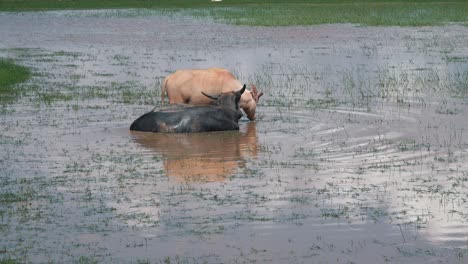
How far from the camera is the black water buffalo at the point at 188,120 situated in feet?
49.1

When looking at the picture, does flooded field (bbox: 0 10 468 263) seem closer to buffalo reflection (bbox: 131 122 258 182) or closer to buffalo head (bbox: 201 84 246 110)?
buffalo reflection (bbox: 131 122 258 182)

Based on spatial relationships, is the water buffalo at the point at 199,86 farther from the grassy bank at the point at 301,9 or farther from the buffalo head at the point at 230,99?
the grassy bank at the point at 301,9

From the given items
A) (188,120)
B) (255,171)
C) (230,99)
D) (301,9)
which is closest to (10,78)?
(230,99)

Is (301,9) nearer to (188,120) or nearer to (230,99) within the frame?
(230,99)

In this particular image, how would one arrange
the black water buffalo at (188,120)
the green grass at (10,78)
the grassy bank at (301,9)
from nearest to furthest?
1. the black water buffalo at (188,120)
2. the green grass at (10,78)
3. the grassy bank at (301,9)

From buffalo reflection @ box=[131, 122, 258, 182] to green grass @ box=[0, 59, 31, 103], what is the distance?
16.2 feet

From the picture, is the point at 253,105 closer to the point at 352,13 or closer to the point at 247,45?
the point at 247,45

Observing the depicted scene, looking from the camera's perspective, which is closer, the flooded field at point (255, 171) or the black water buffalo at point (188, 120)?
the flooded field at point (255, 171)

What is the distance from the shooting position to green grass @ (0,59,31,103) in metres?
19.2

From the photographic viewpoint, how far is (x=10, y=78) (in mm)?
21766

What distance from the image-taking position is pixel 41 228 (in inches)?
374

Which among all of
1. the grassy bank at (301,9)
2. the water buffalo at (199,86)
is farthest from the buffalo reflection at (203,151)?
the grassy bank at (301,9)

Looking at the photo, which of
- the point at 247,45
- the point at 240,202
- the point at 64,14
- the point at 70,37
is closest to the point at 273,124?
the point at 240,202

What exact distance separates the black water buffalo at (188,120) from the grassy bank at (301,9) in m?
23.7
